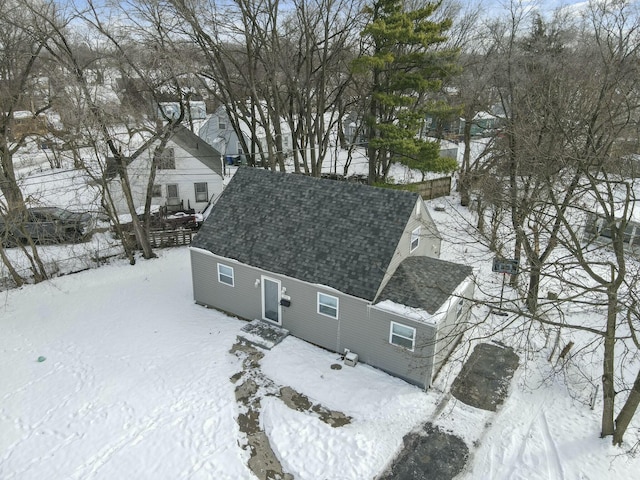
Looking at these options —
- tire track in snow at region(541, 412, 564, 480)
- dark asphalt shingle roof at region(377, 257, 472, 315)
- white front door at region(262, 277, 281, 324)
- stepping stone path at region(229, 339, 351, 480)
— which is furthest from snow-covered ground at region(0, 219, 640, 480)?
dark asphalt shingle roof at region(377, 257, 472, 315)

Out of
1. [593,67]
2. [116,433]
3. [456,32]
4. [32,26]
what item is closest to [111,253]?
[32,26]

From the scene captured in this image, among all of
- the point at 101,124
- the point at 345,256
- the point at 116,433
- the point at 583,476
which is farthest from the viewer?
the point at 101,124

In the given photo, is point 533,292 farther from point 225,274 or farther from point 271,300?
point 225,274

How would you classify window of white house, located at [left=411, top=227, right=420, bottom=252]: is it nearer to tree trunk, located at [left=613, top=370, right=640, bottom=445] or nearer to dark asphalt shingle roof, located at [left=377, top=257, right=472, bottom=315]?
dark asphalt shingle roof, located at [left=377, top=257, right=472, bottom=315]

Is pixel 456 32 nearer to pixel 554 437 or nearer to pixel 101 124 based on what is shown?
pixel 101 124

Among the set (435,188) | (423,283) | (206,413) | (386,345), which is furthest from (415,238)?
(435,188)

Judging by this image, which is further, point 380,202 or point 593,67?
point 593,67
